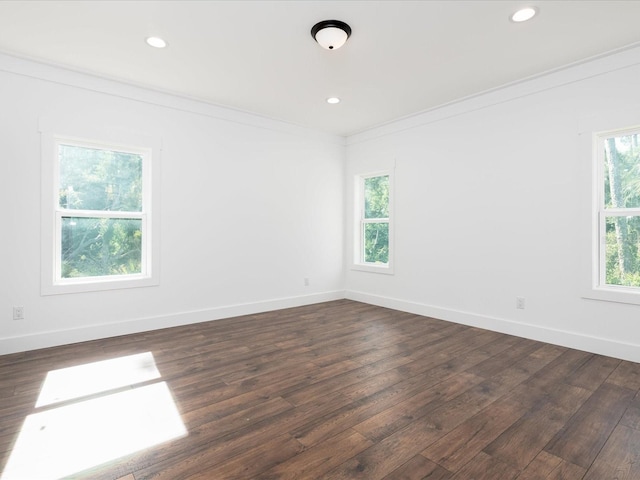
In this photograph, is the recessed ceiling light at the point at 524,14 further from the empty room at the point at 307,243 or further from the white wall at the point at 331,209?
the white wall at the point at 331,209

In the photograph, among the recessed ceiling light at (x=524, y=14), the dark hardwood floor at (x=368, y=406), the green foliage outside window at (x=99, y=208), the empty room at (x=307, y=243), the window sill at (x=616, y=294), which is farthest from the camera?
the green foliage outside window at (x=99, y=208)

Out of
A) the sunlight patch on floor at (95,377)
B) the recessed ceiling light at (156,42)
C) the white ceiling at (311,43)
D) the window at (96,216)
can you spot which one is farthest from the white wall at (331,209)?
the recessed ceiling light at (156,42)

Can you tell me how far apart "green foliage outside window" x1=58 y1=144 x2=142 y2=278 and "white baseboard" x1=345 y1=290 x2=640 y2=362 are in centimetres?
351

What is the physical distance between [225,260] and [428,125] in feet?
10.7

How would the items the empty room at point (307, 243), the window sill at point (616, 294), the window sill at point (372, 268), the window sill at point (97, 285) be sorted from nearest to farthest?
the empty room at point (307, 243), the window sill at point (616, 294), the window sill at point (97, 285), the window sill at point (372, 268)

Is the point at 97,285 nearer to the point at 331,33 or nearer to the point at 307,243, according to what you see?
the point at 307,243

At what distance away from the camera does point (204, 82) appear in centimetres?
379

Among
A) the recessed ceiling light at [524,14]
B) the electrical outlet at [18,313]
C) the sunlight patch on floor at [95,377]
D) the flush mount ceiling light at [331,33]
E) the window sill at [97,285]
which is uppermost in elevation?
the recessed ceiling light at [524,14]

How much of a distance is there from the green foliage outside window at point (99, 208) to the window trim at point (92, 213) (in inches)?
2.1

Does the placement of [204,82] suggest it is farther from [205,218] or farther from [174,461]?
[174,461]

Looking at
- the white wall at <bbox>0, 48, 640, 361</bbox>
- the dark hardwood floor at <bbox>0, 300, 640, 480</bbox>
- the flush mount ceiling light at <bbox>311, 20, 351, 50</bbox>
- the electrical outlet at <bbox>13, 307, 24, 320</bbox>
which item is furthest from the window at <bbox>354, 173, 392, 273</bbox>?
the electrical outlet at <bbox>13, 307, 24, 320</bbox>

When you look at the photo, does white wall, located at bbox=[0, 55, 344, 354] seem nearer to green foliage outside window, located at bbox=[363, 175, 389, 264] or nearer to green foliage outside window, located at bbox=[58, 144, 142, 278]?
green foliage outside window, located at bbox=[58, 144, 142, 278]

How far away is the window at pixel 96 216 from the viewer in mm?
3496

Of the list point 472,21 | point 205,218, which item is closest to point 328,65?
point 472,21
